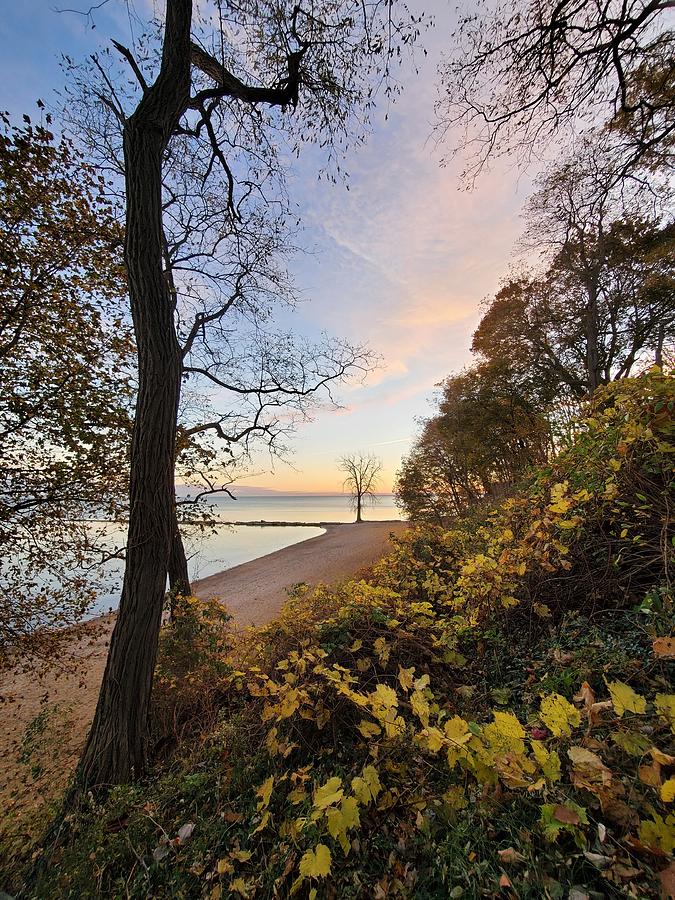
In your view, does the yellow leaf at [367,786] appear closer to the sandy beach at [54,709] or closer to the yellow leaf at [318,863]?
the yellow leaf at [318,863]

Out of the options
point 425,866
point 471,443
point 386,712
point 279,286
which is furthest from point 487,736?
point 471,443

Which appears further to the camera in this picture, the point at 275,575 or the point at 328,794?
the point at 275,575

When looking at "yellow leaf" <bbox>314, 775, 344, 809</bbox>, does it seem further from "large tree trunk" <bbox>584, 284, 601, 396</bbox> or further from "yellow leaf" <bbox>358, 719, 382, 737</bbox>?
"large tree trunk" <bbox>584, 284, 601, 396</bbox>

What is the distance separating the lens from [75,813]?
216cm

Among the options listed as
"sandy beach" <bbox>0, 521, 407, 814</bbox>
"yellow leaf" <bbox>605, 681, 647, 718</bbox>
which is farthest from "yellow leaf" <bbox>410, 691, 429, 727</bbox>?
"sandy beach" <bbox>0, 521, 407, 814</bbox>

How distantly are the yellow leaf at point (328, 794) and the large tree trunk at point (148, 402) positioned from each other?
2.12m

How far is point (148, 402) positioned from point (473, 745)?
10.1 ft

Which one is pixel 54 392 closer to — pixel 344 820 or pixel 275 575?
pixel 344 820

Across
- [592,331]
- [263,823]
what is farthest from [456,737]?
[592,331]

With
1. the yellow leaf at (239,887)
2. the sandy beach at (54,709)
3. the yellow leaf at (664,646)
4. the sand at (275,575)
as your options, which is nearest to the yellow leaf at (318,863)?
the yellow leaf at (239,887)

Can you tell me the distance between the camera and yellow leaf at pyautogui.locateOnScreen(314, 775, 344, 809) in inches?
41.4

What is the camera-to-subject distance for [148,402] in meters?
2.80

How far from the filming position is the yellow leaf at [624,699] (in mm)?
929

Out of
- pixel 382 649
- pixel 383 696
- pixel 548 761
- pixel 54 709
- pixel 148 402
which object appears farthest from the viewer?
pixel 54 709
